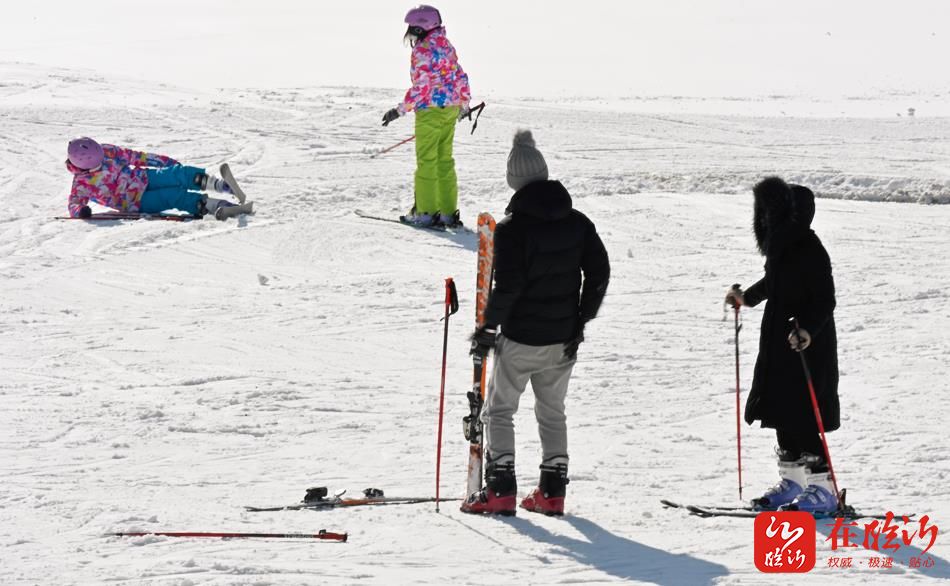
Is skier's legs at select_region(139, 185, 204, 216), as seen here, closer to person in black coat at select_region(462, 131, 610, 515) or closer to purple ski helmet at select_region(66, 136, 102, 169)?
purple ski helmet at select_region(66, 136, 102, 169)

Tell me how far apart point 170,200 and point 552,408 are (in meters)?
7.75

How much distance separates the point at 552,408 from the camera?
5.25 meters

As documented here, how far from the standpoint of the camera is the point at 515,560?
468cm

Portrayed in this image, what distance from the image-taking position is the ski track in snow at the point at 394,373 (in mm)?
4840

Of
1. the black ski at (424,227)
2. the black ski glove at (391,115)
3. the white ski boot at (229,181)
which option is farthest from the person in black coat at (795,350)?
the white ski boot at (229,181)

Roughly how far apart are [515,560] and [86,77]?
2095cm

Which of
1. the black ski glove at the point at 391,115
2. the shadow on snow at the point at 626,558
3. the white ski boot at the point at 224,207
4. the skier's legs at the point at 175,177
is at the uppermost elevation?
the black ski glove at the point at 391,115

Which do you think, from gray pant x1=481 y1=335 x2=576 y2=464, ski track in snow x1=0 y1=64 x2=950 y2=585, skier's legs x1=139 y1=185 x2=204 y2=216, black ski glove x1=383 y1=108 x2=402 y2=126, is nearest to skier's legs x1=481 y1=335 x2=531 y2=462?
gray pant x1=481 y1=335 x2=576 y2=464

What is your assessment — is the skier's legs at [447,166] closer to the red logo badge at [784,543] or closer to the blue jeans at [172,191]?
the blue jeans at [172,191]

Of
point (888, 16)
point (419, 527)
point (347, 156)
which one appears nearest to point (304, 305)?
point (419, 527)

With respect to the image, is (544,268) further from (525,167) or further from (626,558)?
(626,558)

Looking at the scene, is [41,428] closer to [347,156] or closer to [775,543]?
[775,543]

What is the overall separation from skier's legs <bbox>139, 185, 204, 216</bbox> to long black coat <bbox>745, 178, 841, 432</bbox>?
25.7ft

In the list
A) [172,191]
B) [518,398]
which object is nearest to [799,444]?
[518,398]
